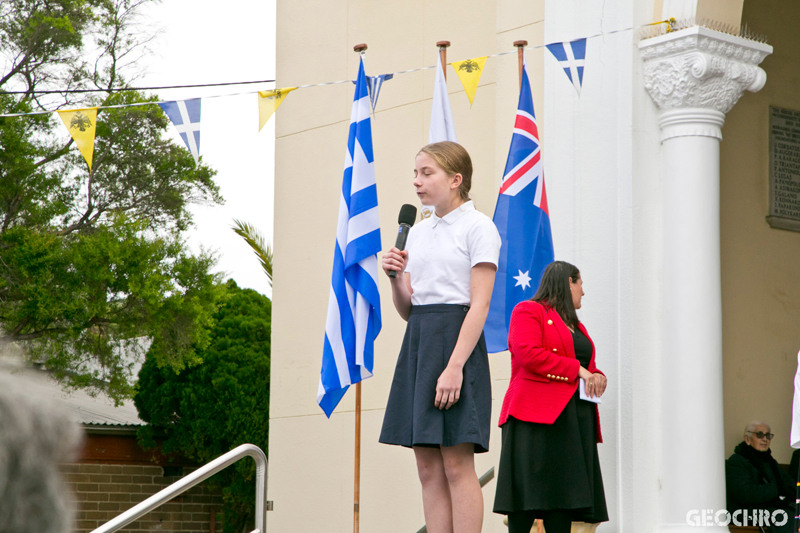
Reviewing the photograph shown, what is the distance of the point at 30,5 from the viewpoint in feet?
55.5

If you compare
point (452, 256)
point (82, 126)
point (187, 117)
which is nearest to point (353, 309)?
point (452, 256)

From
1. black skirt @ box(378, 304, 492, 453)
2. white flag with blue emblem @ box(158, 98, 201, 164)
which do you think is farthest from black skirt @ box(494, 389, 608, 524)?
white flag with blue emblem @ box(158, 98, 201, 164)

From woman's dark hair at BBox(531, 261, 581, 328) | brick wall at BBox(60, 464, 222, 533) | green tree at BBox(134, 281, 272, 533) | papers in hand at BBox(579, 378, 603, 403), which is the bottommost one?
brick wall at BBox(60, 464, 222, 533)

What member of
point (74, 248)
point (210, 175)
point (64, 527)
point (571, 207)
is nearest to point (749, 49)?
point (571, 207)

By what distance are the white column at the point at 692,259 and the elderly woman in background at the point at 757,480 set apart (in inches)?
33.6

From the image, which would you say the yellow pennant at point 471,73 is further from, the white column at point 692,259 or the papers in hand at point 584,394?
the papers in hand at point 584,394

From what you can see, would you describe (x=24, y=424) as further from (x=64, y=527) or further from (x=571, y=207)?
(x=571, y=207)

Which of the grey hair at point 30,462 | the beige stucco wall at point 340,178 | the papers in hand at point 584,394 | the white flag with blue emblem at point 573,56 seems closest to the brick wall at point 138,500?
the beige stucco wall at point 340,178

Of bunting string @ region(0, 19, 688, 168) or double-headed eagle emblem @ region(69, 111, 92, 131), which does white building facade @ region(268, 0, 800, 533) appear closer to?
bunting string @ region(0, 19, 688, 168)

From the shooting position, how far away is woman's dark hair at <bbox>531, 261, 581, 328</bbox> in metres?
4.43

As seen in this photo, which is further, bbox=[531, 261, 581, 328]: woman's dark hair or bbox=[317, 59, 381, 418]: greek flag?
A: bbox=[317, 59, 381, 418]: greek flag

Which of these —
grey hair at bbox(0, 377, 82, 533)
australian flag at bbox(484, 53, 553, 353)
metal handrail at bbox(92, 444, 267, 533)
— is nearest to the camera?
grey hair at bbox(0, 377, 82, 533)

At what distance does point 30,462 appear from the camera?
2.82 feet

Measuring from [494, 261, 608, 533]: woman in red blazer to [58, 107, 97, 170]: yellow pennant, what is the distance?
272 centimetres
